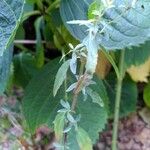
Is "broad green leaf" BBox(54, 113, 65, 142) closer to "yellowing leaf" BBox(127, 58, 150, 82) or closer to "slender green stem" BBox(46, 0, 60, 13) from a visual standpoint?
"slender green stem" BBox(46, 0, 60, 13)

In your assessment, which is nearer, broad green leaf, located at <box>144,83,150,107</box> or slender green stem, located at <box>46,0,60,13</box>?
slender green stem, located at <box>46,0,60,13</box>

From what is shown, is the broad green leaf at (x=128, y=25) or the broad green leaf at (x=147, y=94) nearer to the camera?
the broad green leaf at (x=128, y=25)

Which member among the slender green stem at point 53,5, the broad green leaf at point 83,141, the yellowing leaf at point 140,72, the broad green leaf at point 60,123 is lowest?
the yellowing leaf at point 140,72

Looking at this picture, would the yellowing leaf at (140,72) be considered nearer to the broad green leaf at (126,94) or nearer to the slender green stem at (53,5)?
the broad green leaf at (126,94)

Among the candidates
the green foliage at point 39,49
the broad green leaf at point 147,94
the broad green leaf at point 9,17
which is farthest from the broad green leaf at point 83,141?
the broad green leaf at point 147,94

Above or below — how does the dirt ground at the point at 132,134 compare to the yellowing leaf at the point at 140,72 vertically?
below

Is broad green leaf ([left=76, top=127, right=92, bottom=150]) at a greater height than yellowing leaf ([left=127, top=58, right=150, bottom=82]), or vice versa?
broad green leaf ([left=76, top=127, right=92, bottom=150])

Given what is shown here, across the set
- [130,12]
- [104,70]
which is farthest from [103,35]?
[104,70]

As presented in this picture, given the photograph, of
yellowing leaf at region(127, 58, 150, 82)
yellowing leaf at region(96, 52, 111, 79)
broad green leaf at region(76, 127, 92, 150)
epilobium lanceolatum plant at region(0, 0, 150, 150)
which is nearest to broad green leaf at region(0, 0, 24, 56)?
epilobium lanceolatum plant at region(0, 0, 150, 150)
